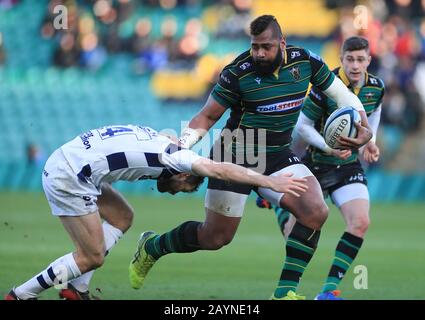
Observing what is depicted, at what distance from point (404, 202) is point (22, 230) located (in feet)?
33.6

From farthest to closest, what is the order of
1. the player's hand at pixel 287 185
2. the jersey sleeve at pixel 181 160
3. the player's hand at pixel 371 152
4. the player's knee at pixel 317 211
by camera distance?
the player's hand at pixel 371 152 → the player's knee at pixel 317 211 → the jersey sleeve at pixel 181 160 → the player's hand at pixel 287 185

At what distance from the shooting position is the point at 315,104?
9586 mm

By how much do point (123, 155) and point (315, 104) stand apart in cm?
273

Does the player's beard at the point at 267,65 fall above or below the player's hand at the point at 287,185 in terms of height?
above

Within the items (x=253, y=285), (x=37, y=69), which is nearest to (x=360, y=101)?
(x=253, y=285)

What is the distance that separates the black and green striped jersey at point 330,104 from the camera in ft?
31.3

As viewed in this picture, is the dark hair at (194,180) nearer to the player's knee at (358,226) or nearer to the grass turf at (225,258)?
the grass turf at (225,258)

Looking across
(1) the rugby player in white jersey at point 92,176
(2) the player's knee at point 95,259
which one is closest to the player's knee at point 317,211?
(1) the rugby player in white jersey at point 92,176

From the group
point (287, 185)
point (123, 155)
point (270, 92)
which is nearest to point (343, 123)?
point (270, 92)

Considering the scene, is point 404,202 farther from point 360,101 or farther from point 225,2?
point 360,101

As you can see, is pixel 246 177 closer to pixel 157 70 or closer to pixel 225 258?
pixel 225 258

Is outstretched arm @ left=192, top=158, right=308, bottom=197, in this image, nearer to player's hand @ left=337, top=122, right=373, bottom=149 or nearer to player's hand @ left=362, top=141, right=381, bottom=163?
player's hand @ left=337, top=122, right=373, bottom=149

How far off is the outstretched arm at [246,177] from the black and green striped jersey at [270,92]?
1.28m

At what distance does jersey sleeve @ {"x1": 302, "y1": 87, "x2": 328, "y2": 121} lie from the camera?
9508mm
